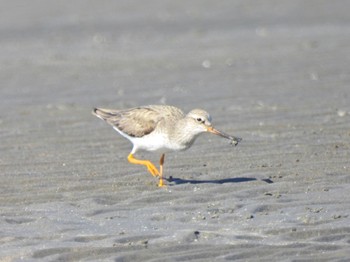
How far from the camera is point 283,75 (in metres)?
14.9

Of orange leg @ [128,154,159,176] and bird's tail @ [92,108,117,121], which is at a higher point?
bird's tail @ [92,108,117,121]

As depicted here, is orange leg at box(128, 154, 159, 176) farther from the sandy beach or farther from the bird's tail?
the bird's tail

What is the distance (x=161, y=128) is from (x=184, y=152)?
0.93 m

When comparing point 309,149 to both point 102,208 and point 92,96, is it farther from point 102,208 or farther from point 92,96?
point 92,96

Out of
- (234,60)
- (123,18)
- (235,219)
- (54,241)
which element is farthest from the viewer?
(123,18)

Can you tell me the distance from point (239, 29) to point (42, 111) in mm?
8616

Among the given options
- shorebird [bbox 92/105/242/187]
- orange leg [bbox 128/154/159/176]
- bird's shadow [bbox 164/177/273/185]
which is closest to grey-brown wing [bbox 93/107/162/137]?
shorebird [bbox 92/105/242/187]

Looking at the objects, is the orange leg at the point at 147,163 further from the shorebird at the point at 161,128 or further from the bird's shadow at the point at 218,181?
the bird's shadow at the point at 218,181

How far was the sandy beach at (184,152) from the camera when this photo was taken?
7012 mm

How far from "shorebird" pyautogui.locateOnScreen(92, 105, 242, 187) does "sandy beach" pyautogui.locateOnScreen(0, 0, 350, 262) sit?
0.83ft

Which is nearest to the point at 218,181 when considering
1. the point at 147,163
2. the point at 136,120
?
the point at 147,163

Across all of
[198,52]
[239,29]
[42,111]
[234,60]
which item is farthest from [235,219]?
[239,29]

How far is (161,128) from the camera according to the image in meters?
9.34

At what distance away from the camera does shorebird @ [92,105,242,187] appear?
910 centimetres
